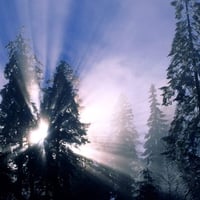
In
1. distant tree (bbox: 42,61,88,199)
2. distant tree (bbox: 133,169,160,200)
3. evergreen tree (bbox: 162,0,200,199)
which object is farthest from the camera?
distant tree (bbox: 133,169,160,200)

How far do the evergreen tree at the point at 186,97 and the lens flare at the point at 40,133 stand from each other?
11.6 meters

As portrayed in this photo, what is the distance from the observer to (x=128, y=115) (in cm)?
5528

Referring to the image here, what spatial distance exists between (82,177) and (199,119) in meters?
15.6

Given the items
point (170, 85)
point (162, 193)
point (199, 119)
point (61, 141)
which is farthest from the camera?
point (162, 193)

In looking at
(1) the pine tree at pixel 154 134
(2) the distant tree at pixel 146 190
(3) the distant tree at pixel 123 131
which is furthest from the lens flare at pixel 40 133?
(1) the pine tree at pixel 154 134

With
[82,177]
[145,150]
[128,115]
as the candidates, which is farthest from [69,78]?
[145,150]

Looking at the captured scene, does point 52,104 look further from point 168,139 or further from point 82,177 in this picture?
point 168,139

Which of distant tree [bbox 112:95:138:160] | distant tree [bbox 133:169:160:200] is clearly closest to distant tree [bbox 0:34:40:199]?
distant tree [bbox 133:169:160:200]

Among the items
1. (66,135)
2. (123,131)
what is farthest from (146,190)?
(123,131)

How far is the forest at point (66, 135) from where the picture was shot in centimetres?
2288

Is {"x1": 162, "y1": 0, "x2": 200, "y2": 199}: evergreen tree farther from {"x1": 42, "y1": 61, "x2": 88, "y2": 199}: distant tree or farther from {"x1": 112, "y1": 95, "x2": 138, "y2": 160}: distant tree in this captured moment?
{"x1": 112, "y1": 95, "x2": 138, "y2": 160}: distant tree

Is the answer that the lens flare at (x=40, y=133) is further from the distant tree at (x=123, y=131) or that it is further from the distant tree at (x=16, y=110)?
the distant tree at (x=123, y=131)

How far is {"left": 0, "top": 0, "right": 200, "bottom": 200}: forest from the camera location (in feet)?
75.0

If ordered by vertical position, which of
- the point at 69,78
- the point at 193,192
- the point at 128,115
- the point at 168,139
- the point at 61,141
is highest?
the point at 128,115
